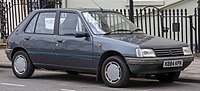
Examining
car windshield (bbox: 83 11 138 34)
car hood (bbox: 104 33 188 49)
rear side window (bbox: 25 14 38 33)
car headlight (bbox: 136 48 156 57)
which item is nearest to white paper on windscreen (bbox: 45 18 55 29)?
rear side window (bbox: 25 14 38 33)

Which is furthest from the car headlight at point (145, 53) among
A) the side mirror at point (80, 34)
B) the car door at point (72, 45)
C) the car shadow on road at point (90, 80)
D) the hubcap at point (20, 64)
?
the hubcap at point (20, 64)

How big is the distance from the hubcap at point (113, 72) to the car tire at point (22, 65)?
2358mm

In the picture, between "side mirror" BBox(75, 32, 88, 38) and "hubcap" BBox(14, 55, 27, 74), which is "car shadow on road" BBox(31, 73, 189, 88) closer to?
"hubcap" BBox(14, 55, 27, 74)

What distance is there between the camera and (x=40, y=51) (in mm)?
11836

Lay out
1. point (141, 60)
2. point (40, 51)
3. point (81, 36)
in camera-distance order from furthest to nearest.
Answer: point (40, 51)
point (81, 36)
point (141, 60)

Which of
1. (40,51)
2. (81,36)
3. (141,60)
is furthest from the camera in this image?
(40,51)

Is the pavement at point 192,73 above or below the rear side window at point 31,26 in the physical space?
below

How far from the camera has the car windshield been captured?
437 inches

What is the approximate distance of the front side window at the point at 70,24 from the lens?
11.2 metres

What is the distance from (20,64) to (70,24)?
5.80 feet

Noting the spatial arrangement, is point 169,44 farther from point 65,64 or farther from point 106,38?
point 65,64

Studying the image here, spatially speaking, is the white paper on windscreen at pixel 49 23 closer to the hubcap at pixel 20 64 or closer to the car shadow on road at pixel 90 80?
the hubcap at pixel 20 64

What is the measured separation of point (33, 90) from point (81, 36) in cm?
151

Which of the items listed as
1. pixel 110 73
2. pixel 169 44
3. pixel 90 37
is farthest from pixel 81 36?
pixel 169 44
